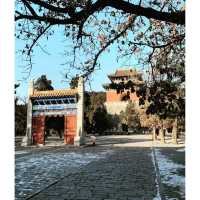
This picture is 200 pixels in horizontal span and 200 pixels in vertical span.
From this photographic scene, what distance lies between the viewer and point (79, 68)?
629 cm

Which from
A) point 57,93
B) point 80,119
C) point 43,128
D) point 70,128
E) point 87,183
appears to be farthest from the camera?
point 43,128

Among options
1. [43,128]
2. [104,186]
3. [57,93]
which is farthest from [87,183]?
[43,128]

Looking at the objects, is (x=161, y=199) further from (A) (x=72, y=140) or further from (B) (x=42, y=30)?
(A) (x=72, y=140)

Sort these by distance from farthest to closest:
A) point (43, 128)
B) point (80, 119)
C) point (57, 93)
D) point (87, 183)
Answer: point (43, 128), point (57, 93), point (80, 119), point (87, 183)

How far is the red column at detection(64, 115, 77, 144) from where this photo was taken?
25689 millimetres

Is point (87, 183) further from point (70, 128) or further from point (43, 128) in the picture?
point (43, 128)

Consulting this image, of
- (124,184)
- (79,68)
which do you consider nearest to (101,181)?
(124,184)

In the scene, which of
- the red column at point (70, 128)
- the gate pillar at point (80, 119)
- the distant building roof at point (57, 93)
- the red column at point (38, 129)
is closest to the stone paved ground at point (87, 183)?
the gate pillar at point (80, 119)

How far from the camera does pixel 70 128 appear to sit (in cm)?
2586

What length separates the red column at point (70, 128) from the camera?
25689 mm

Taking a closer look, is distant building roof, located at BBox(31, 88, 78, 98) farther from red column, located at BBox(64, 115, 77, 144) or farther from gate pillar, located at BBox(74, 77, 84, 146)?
red column, located at BBox(64, 115, 77, 144)

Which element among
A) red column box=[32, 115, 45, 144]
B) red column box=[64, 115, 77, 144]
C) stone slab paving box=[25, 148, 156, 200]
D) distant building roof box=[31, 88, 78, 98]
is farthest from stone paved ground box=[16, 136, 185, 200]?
red column box=[32, 115, 45, 144]

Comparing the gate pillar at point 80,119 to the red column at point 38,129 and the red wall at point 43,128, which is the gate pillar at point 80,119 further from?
the red column at point 38,129
